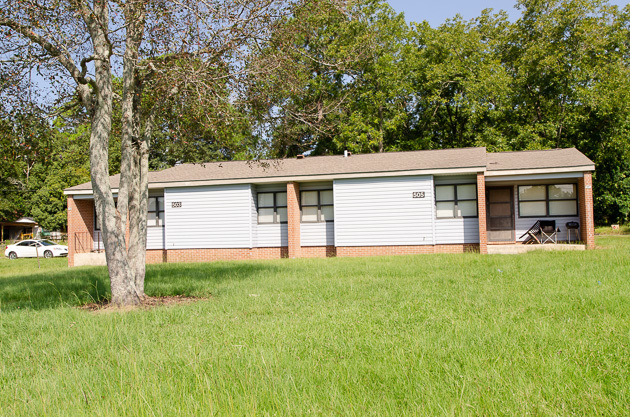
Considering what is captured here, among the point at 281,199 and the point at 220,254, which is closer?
the point at 220,254

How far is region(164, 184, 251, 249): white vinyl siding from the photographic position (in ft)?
69.1

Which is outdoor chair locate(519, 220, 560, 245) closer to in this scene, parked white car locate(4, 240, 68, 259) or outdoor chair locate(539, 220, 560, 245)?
outdoor chair locate(539, 220, 560, 245)

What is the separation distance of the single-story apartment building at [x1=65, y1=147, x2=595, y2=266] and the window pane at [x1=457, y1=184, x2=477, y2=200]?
37mm

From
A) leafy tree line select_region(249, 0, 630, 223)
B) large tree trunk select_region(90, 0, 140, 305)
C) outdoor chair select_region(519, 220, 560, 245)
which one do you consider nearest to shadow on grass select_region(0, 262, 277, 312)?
large tree trunk select_region(90, 0, 140, 305)

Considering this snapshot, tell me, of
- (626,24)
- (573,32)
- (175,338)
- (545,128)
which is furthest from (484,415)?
(626,24)

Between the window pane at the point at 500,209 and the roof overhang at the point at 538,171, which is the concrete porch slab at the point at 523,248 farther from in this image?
the window pane at the point at 500,209

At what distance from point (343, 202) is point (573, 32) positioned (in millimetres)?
18580

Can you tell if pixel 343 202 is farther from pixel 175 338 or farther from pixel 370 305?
pixel 175 338

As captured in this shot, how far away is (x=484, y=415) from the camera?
11.5ft

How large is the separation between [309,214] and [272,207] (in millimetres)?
1542

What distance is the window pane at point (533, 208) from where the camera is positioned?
806 inches

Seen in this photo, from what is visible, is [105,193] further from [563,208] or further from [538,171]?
[563,208]

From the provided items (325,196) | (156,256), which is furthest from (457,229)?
(156,256)

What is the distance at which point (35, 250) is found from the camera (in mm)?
34062
